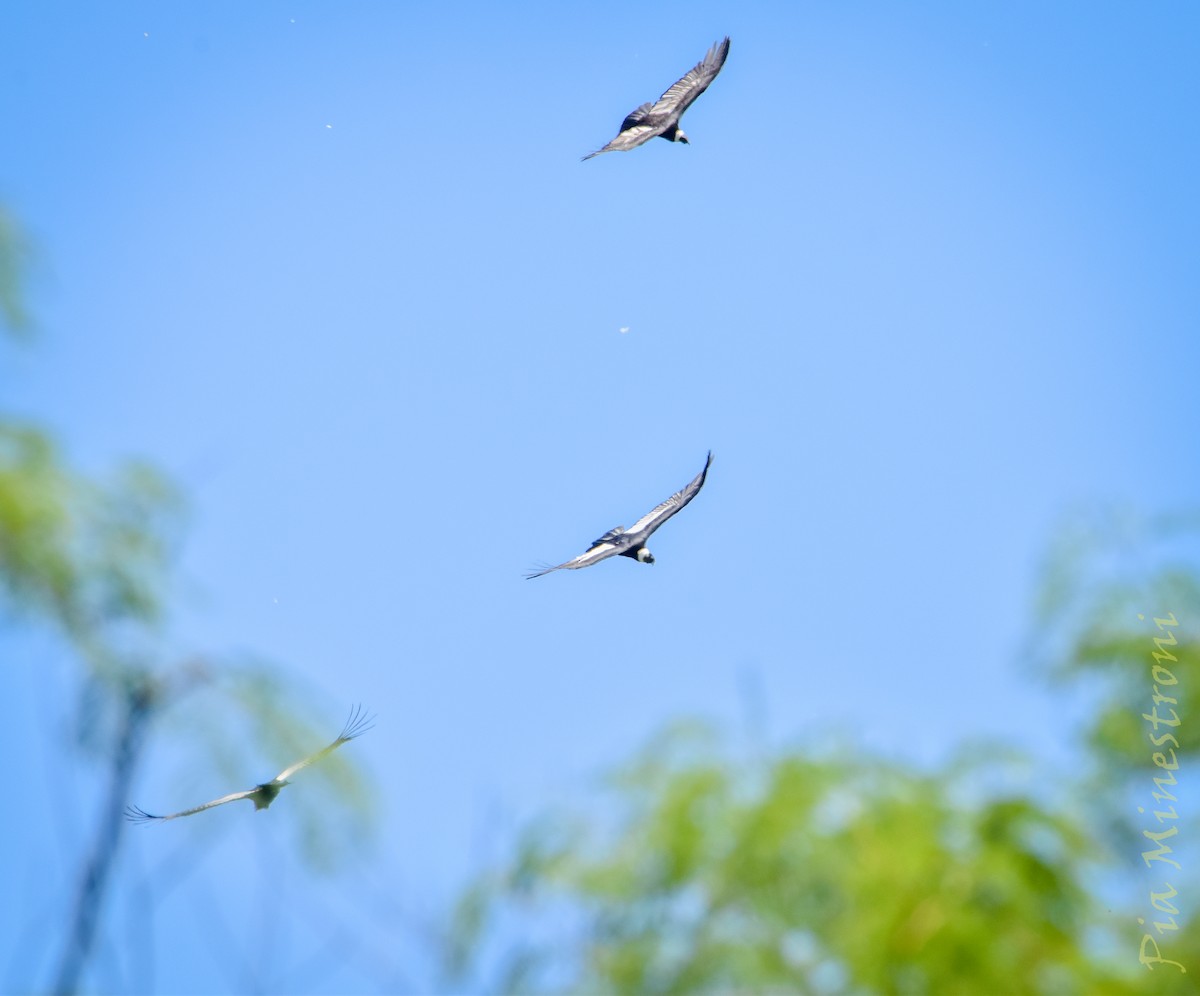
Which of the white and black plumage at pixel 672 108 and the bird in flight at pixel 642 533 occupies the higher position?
the white and black plumage at pixel 672 108

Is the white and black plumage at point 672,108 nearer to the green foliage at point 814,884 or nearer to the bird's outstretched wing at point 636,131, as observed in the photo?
the bird's outstretched wing at point 636,131

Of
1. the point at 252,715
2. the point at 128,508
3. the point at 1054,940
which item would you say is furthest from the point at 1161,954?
the point at 128,508

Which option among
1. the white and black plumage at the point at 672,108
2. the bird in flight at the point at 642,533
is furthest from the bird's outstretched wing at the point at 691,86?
the bird in flight at the point at 642,533

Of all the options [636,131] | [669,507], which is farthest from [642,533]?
[636,131]

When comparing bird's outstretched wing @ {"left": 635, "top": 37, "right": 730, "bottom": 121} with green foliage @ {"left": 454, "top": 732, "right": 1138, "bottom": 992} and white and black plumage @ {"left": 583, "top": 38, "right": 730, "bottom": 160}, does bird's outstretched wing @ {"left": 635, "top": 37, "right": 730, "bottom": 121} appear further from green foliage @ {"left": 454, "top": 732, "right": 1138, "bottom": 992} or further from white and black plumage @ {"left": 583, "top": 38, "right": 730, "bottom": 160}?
Result: green foliage @ {"left": 454, "top": 732, "right": 1138, "bottom": 992}

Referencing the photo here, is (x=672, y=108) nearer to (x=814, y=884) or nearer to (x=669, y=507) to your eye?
(x=669, y=507)

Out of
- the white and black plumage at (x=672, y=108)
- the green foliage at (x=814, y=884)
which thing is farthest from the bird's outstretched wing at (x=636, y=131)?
the green foliage at (x=814, y=884)

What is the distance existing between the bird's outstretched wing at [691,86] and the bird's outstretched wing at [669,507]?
134cm

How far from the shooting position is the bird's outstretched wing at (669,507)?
576 centimetres

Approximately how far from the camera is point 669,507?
19.2ft

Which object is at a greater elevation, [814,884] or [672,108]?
[672,108]

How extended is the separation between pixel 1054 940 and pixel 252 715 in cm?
478

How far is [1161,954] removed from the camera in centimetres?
586

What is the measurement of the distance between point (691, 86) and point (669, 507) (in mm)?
1649
